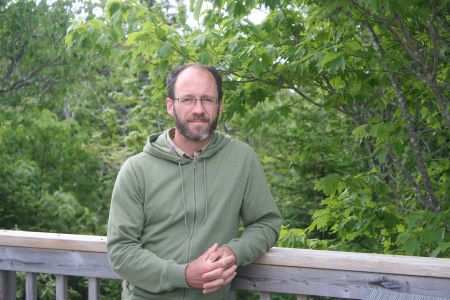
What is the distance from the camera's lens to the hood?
8.05ft

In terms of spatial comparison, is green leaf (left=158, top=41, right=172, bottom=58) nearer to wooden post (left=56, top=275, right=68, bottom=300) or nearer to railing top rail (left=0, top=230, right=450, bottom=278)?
railing top rail (left=0, top=230, right=450, bottom=278)

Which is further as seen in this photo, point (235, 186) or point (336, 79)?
point (336, 79)

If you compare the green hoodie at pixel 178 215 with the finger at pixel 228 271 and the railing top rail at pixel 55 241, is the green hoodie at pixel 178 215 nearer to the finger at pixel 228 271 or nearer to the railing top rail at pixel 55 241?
the finger at pixel 228 271

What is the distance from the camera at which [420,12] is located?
306cm

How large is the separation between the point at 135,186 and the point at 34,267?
0.72 m

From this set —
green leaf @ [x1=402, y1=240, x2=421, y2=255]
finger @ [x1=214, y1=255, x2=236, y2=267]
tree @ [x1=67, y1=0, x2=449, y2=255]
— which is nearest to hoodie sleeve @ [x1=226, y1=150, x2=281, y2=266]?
finger @ [x1=214, y1=255, x2=236, y2=267]

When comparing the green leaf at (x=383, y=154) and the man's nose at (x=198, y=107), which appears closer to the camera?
the man's nose at (x=198, y=107)

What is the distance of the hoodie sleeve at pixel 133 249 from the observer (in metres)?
2.29

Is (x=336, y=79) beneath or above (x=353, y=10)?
beneath

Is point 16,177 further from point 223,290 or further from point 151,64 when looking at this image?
point 223,290

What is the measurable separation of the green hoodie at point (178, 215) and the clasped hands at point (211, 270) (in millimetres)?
39

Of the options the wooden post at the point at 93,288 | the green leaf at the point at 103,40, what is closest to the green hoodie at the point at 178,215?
the wooden post at the point at 93,288

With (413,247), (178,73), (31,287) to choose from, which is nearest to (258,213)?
(178,73)

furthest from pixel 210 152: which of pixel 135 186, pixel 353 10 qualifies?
pixel 353 10
